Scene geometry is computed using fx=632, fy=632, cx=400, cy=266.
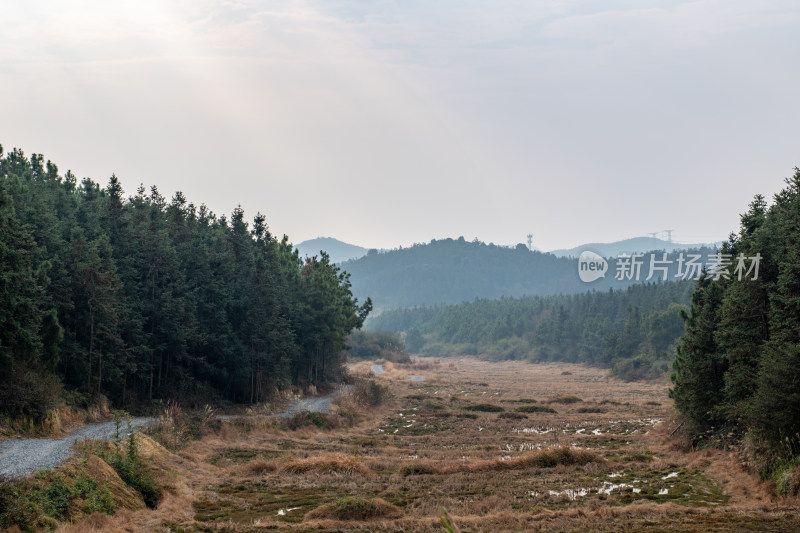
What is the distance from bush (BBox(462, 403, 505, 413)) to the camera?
165 ft

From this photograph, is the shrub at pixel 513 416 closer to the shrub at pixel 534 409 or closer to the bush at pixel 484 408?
the shrub at pixel 534 409

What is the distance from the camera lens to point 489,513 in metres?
16.3

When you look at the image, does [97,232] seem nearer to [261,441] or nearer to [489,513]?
[261,441]

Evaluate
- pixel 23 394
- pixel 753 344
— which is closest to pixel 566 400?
pixel 753 344

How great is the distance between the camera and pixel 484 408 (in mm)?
51281

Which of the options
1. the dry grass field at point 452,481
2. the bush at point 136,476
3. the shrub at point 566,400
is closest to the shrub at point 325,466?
the dry grass field at point 452,481

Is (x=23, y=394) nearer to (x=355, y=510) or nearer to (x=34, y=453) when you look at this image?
(x=34, y=453)

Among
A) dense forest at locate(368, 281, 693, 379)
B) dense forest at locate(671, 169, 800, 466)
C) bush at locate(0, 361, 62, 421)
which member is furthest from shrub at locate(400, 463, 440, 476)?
dense forest at locate(368, 281, 693, 379)

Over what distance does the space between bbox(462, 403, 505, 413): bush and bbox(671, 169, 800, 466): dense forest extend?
20863 millimetres

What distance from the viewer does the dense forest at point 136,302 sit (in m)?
26.7

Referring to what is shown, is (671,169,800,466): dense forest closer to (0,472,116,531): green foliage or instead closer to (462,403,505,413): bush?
(0,472,116,531): green foliage

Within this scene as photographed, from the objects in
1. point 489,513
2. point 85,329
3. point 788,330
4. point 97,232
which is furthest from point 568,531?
point 97,232

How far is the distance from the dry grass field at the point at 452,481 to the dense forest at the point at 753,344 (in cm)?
184

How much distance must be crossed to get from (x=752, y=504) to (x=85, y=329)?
29.2 metres
